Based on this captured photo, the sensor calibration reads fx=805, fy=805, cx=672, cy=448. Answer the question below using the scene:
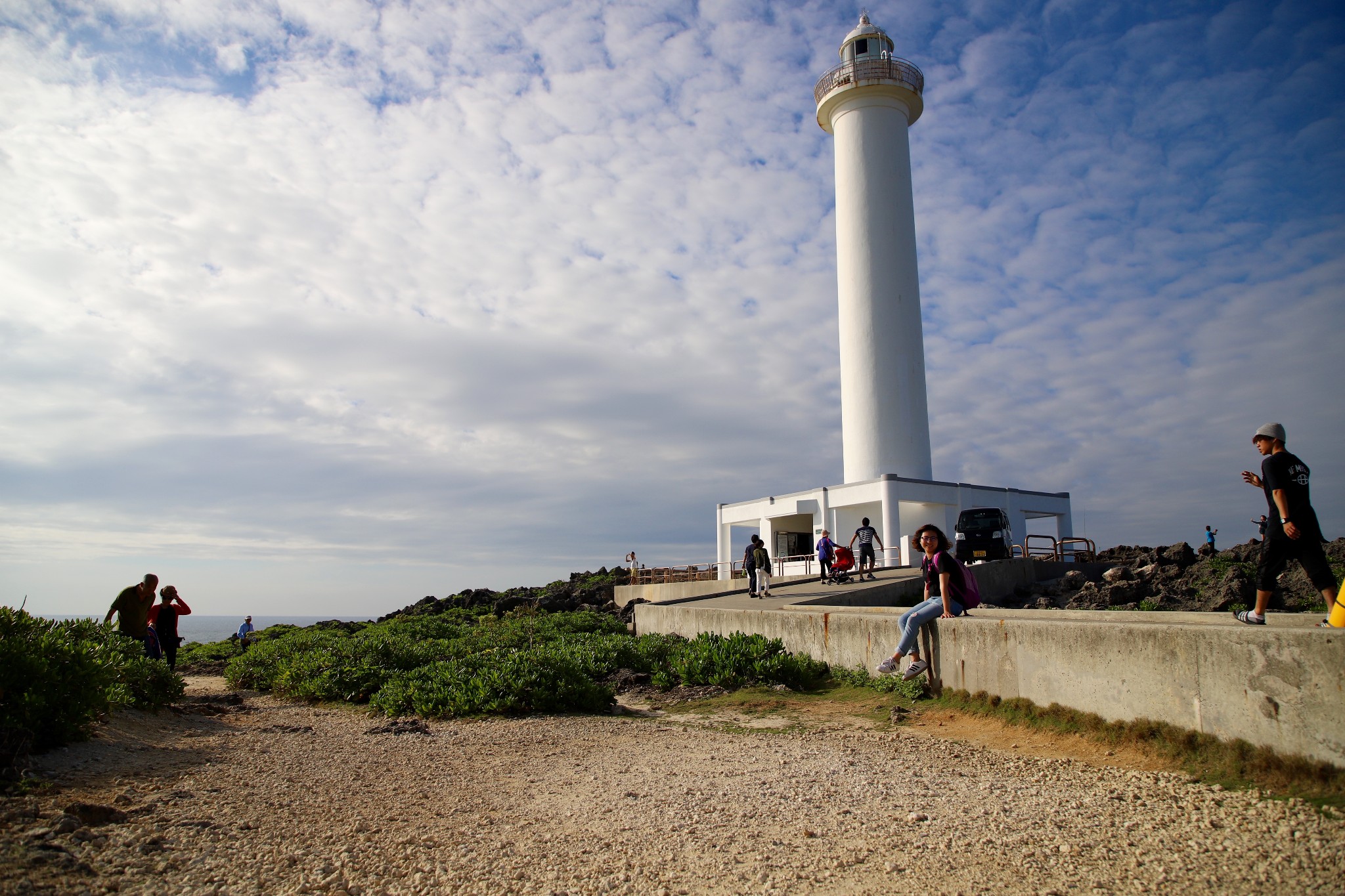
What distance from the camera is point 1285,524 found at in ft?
19.7

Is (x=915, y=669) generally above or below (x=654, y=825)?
above

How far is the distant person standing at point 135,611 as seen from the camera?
10.2m

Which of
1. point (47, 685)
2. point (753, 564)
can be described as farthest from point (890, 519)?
point (47, 685)

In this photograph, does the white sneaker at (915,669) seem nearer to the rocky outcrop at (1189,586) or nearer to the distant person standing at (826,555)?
the rocky outcrop at (1189,586)

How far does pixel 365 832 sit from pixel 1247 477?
7206 mm

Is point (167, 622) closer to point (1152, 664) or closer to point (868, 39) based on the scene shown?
point (1152, 664)

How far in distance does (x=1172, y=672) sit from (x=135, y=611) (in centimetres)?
1134

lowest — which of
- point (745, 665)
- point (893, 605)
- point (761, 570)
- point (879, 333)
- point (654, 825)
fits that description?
point (654, 825)

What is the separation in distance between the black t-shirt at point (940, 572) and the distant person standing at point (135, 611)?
31.1 feet

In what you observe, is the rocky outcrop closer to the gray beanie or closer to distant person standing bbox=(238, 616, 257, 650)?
the gray beanie

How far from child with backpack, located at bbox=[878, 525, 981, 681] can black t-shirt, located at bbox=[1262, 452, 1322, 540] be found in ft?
8.79

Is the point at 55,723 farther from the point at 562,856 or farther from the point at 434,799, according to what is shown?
the point at 562,856

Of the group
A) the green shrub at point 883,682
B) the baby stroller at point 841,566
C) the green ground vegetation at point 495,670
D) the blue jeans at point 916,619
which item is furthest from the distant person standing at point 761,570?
the blue jeans at point 916,619

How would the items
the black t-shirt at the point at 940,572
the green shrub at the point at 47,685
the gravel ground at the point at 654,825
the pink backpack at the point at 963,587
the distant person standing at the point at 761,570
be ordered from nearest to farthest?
the gravel ground at the point at 654,825
the green shrub at the point at 47,685
the black t-shirt at the point at 940,572
the pink backpack at the point at 963,587
the distant person standing at the point at 761,570
